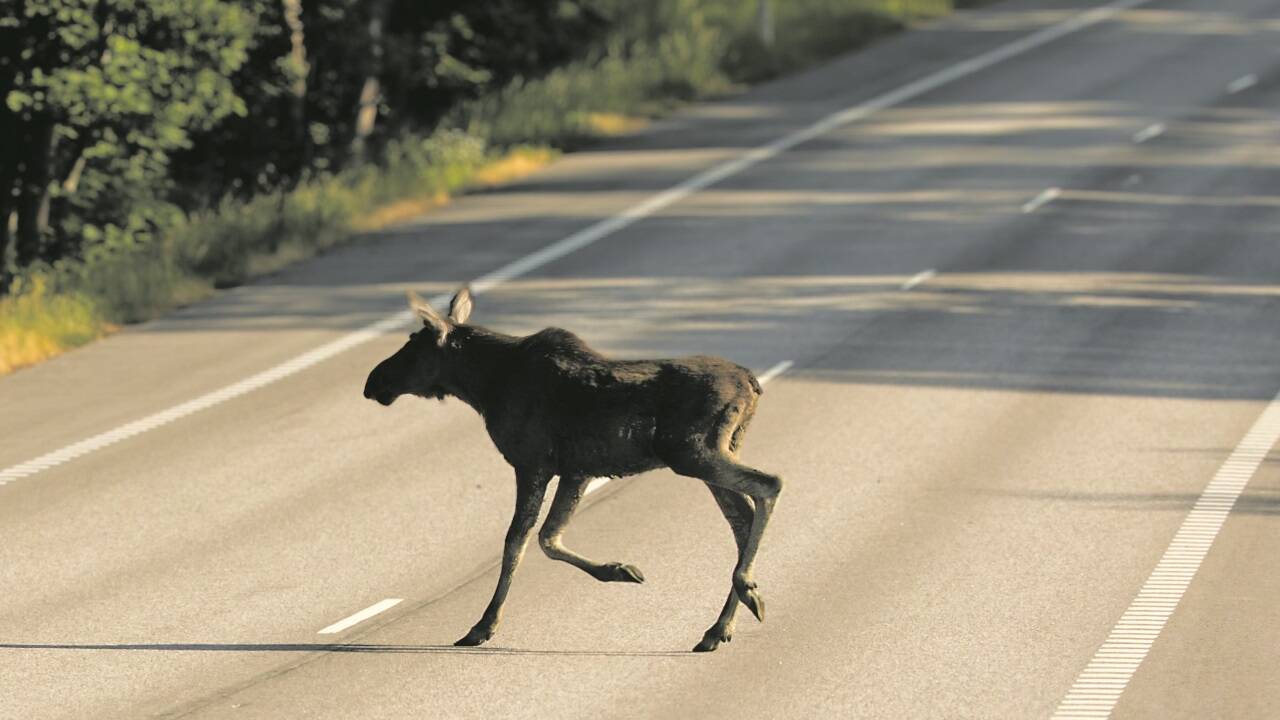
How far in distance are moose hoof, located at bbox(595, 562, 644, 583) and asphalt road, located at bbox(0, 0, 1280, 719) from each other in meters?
0.55

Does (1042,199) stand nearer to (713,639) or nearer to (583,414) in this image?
(713,639)

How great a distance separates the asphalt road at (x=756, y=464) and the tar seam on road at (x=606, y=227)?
0.75 ft

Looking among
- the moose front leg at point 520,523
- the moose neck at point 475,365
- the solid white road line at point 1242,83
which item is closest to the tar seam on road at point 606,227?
the solid white road line at point 1242,83

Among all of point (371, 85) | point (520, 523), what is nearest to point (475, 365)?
point (520, 523)

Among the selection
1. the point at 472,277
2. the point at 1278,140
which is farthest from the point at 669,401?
the point at 1278,140

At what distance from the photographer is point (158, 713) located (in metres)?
12.1

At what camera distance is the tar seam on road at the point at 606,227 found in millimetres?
19703

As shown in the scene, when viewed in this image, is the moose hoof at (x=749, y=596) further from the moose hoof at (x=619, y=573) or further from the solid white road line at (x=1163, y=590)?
the solid white road line at (x=1163, y=590)

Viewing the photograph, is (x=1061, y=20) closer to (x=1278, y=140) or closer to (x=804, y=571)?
(x=1278, y=140)

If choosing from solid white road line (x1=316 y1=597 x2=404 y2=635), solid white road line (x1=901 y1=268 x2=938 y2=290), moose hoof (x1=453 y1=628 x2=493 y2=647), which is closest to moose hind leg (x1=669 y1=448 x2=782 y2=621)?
moose hoof (x1=453 y1=628 x2=493 y2=647)

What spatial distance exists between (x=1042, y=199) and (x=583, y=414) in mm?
20382

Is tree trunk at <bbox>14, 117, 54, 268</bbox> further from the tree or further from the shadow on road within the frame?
the shadow on road

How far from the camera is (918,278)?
87.7ft

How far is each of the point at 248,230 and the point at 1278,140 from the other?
16800 mm
